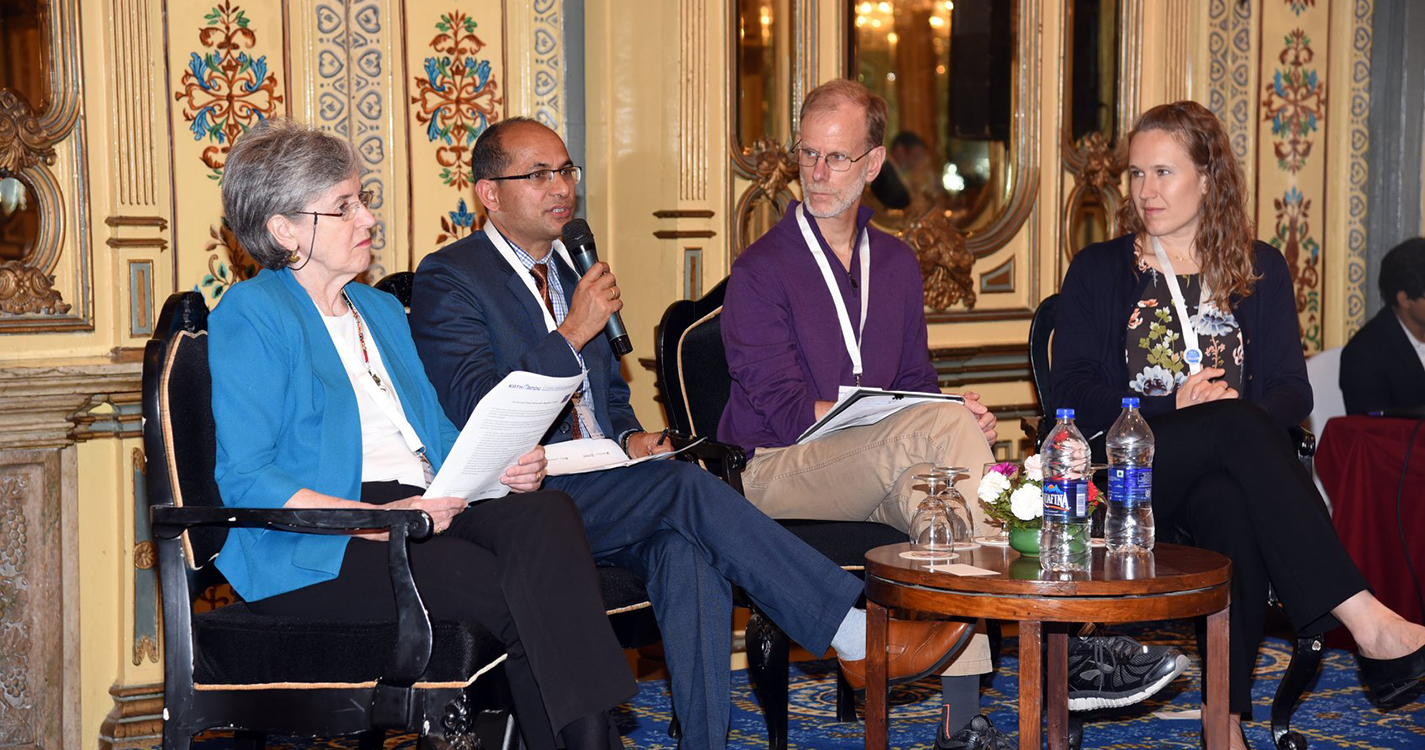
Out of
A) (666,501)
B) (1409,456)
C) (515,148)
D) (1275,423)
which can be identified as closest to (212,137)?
(515,148)

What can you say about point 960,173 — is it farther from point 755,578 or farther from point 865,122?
point 755,578

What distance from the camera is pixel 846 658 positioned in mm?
3105

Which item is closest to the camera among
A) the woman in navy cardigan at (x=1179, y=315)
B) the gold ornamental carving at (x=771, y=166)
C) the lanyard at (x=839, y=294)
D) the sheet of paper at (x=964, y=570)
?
the sheet of paper at (x=964, y=570)

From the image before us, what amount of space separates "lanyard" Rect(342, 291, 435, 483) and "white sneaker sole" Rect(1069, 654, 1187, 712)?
4.84 feet

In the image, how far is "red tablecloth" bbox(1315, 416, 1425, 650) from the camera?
4.20m

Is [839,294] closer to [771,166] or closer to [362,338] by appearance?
[771,166]

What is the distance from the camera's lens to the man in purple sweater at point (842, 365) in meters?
3.25

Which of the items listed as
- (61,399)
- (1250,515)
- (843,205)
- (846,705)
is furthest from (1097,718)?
(61,399)

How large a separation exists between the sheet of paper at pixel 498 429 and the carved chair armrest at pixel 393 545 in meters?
0.14

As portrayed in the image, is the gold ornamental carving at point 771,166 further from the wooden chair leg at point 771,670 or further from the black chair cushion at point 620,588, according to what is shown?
the black chair cushion at point 620,588

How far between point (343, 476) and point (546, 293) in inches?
34.5

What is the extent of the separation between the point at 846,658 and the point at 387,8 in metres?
2.15

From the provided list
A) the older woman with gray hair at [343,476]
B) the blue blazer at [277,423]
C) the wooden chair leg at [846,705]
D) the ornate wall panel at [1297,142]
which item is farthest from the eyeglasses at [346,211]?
the ornate wall panel at [1297,142]

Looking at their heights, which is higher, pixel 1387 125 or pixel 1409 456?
pixel 1387 125
